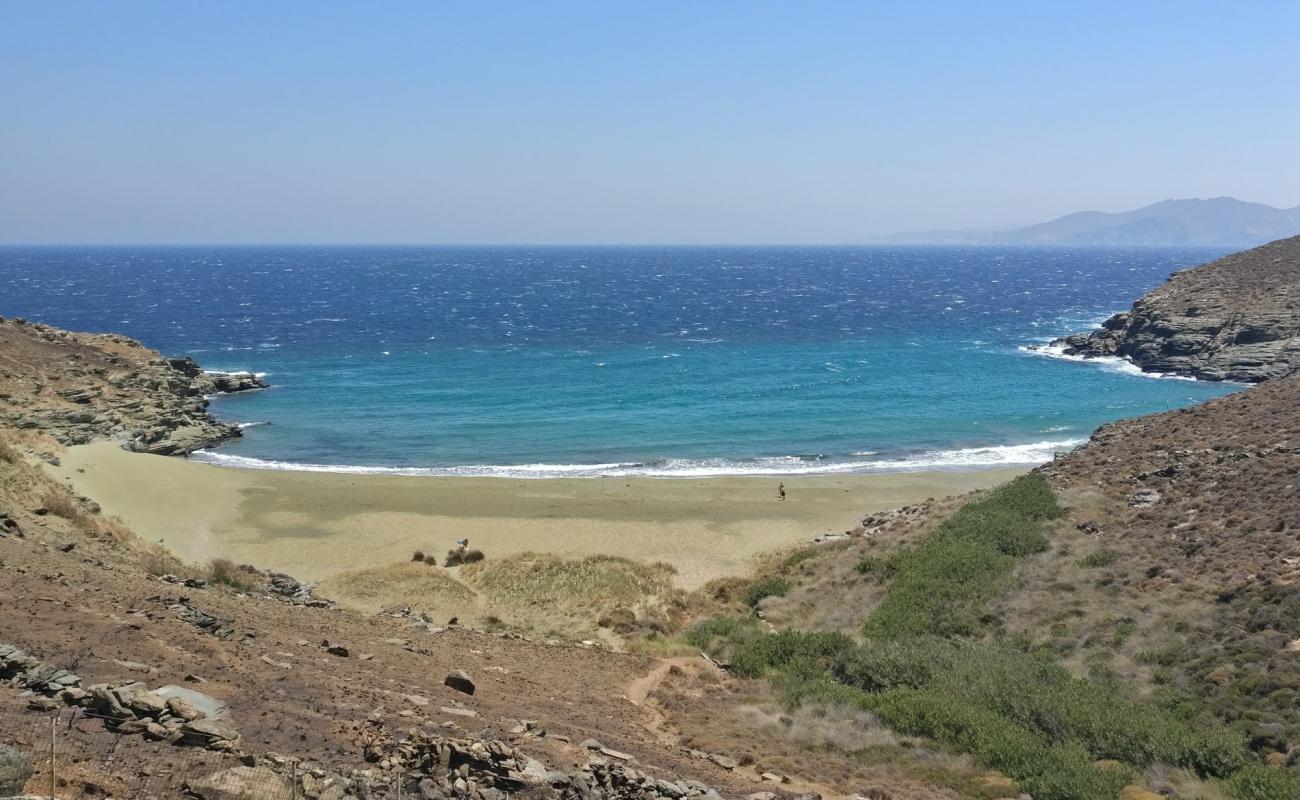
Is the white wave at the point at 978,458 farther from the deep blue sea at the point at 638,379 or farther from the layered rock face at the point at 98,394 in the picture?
the layered rock face at the point at 98,394

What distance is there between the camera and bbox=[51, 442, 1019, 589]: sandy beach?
32.8m

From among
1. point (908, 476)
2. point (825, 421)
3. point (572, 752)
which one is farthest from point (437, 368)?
point (572, 752)

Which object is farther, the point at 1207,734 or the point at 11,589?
the point at 11,589

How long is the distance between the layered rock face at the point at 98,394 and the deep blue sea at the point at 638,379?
2.60 metres

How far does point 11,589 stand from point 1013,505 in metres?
25.9

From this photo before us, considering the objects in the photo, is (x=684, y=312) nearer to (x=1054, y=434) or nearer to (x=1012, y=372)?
(x=1012, y=372)

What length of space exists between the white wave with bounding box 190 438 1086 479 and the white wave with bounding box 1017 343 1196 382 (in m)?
27.6

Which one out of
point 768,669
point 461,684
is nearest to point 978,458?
point 768,669

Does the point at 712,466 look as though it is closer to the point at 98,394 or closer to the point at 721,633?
the point at 721,633

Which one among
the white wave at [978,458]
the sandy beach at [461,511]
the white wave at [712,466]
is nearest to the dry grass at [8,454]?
the sandy beach at [461,511]

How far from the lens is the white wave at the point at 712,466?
4497cm

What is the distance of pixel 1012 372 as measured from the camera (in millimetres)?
71125

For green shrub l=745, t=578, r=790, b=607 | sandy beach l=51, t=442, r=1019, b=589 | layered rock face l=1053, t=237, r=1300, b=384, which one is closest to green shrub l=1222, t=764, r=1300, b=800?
green shrub l=745, t=578, r=790, b=607

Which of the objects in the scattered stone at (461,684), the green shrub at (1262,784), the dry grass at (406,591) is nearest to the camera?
the green shrub at (1262,784)
